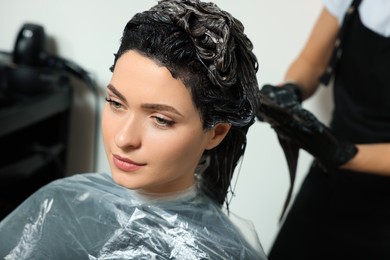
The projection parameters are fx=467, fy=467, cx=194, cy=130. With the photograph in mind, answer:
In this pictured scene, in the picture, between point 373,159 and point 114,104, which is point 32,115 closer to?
point 114,104

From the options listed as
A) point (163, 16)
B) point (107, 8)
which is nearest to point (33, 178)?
point (107, 8)

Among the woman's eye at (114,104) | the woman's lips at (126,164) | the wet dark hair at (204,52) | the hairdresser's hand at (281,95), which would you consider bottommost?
the woman's lips at (126,164)

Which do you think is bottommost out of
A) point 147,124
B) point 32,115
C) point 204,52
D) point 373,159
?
point 32,115

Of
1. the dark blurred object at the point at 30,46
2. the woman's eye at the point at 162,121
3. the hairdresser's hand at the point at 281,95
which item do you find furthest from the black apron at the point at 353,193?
the dark blurred object at the point at 30,46

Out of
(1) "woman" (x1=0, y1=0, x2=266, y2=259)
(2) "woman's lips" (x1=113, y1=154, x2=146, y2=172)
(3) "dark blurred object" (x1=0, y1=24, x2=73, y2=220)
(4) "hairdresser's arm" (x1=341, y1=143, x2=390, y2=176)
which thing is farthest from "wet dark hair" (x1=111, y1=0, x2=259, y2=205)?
(3) "dark blurred object" (x1=0, y1=24, x2=73, y2=220)

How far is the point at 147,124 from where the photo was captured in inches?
23.8

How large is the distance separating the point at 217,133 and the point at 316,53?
525 millimetres

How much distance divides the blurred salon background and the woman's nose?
199mm

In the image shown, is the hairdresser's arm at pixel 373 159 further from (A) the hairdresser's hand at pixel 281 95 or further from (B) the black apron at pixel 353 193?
(A) the hairdresser's hand at pixel 281 95

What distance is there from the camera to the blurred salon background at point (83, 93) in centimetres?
86

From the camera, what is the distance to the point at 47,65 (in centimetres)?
138

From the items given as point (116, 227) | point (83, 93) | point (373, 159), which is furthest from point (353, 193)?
point (83, 93)

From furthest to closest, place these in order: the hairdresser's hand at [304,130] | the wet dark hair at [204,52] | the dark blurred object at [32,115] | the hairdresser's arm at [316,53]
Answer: the dark blurred object at [32,115] < the hairdresser's arm at [316,53] < the hairdresser's hand at [304,130] < the wet dark hair at [204,52]

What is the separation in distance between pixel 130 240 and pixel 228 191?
7.6 inches
